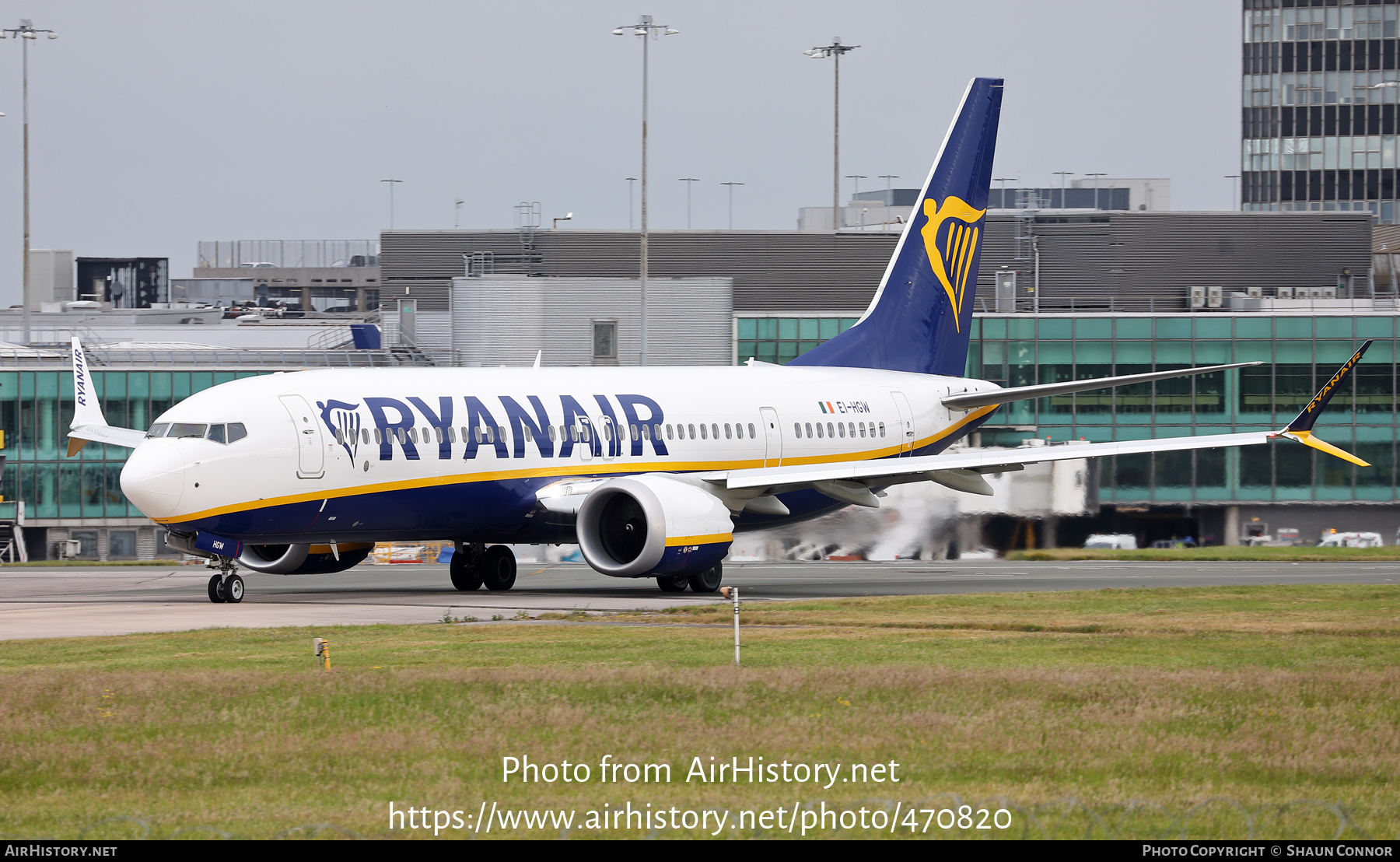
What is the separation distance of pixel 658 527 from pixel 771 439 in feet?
21.8

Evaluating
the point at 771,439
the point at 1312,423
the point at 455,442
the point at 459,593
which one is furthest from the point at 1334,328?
the point at 455,442

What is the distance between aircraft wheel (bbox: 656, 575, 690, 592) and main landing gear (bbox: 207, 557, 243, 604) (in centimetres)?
780

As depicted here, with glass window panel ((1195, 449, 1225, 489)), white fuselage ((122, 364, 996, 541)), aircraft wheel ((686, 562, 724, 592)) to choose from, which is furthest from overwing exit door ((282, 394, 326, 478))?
glass window panel ((1195, 449, 1225, 489))

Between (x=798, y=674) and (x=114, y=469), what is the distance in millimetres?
55995

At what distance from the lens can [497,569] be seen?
3572 cm

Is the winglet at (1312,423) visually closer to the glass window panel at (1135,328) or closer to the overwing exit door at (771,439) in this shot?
the overwing exit door at (771,439)

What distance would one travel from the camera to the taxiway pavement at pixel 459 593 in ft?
89.6

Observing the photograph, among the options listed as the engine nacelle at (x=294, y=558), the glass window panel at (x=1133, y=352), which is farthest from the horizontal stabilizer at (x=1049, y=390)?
the glass window panel at (x=1133, y=352)

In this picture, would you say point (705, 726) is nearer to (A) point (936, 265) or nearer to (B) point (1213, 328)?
(A) point (936, 265)

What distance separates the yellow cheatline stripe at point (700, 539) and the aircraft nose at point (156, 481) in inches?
336

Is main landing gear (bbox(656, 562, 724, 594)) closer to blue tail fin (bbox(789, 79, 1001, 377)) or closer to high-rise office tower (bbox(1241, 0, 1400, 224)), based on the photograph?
blue tail fin (bbox(789, 79, 1001, 377))

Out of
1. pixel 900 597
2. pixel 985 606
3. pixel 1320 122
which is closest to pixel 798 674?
pixel 985 606

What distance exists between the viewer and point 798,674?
17797 mm
